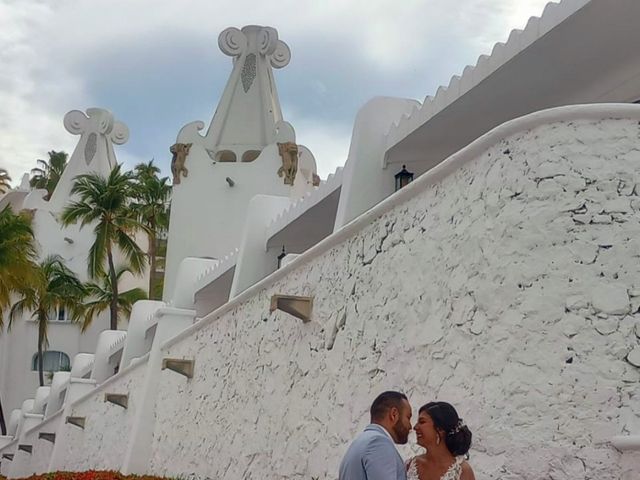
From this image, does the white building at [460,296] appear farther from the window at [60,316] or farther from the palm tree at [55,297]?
the window at [60,316]

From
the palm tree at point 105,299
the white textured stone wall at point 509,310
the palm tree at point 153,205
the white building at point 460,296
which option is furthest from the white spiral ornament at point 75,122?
the white textured stone wall at point 509,310

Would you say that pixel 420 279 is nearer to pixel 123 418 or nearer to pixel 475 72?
pixel 475 72

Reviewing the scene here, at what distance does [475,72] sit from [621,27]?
5.63 feet

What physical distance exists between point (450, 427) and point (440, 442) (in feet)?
0.31

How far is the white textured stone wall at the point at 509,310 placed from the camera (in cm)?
630

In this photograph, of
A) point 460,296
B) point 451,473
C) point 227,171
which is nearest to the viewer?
point 451,473

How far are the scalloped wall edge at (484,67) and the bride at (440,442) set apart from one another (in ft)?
15.3

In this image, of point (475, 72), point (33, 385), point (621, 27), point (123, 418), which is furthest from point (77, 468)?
point (33, 385)

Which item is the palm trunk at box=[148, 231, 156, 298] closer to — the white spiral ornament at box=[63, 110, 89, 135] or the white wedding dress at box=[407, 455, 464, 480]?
the white spiral ornament at box=[63, 110, 89, 135]

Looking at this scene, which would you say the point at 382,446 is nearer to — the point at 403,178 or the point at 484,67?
the point at 484,67

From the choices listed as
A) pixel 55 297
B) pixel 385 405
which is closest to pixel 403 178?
pixel 385 405

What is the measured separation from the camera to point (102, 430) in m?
18.3

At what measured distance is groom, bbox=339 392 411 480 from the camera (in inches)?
191

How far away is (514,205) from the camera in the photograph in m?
6.89
